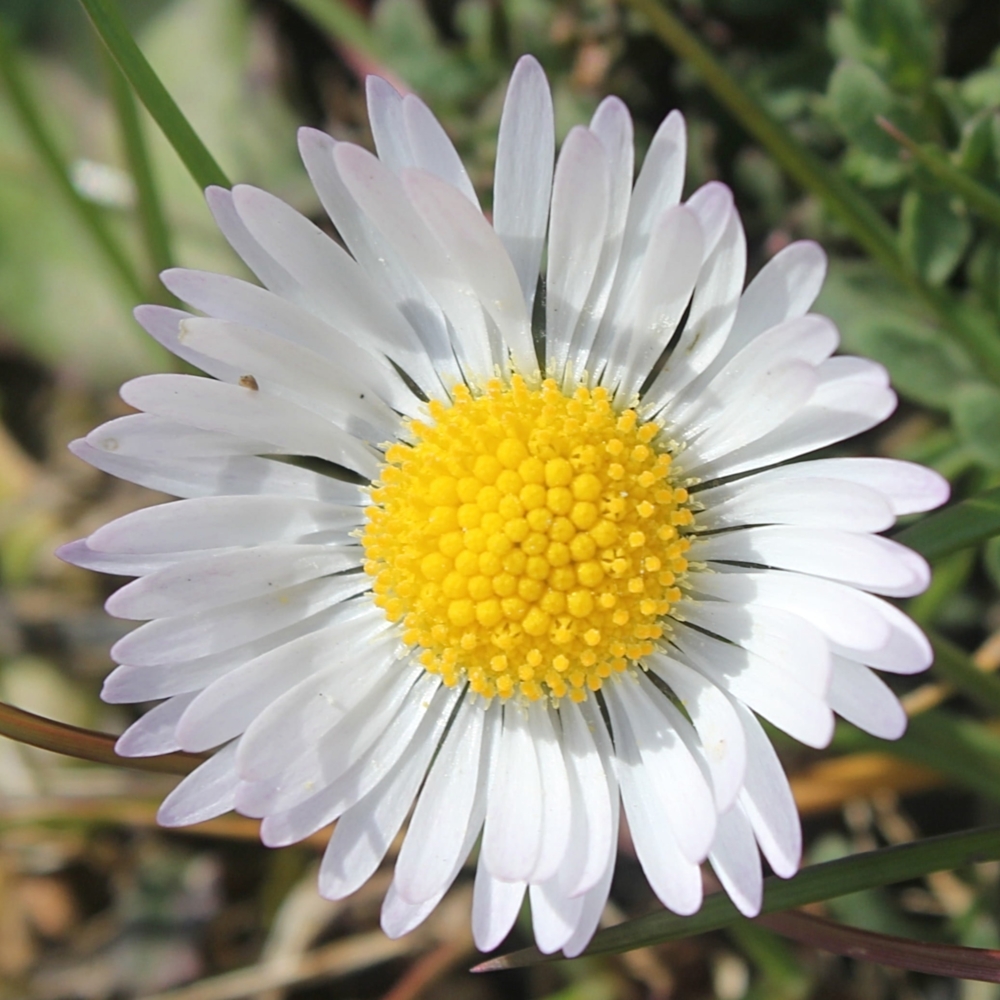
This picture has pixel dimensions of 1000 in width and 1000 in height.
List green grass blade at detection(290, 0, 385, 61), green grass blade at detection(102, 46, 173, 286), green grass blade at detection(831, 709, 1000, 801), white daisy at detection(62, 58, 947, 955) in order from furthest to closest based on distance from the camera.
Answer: green grass blade at detection(290, 0, 385, 61), green grass blade at detection(102, 46, 173, 286), green grass blade at detection(831, 709, 1000, 801), white daisy at detection(62, 58, 947, 955)

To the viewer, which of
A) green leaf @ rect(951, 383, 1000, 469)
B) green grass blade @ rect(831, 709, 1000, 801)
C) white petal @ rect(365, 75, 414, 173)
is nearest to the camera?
white petal @ rect(365, 75, 414, 173)

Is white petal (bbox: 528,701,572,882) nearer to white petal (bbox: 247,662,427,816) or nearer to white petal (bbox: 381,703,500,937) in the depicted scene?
white petal (bbox: 381,703,500,937)

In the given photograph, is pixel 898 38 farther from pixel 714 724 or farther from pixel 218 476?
pixel 218 476

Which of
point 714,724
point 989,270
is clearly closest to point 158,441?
point 714,724

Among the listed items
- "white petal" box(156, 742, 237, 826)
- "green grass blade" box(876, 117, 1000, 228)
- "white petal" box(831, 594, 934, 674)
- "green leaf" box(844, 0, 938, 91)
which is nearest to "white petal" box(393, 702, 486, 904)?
"white petal" box(156, 742, 237, 826)

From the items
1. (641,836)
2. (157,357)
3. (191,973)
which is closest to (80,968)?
(191,973)

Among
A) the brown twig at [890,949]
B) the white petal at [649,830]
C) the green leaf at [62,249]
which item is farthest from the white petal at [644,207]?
the green leaf at [62,249]

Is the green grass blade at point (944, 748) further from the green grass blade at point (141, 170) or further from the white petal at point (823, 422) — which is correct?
the green grass blade at point (141, 170)

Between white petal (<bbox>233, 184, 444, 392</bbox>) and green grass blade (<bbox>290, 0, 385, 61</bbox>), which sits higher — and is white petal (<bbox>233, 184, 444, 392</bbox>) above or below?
below
